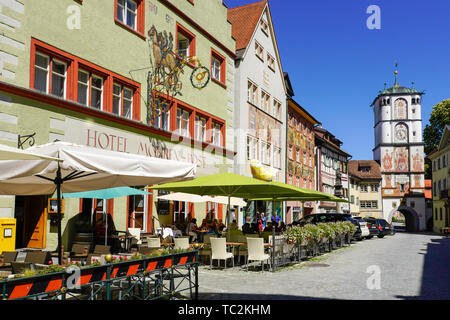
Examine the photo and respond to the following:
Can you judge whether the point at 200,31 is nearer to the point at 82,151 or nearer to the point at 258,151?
the point at 258,151

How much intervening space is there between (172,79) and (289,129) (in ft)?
66.6

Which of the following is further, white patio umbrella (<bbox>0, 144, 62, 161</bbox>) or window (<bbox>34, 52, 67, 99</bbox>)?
window (<bbox>34, 52, 67, 99</bbox>)

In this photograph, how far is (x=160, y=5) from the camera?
1900 centimetres

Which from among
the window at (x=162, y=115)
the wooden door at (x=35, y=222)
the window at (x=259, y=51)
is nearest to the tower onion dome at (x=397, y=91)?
the window at (x=259, y=51)

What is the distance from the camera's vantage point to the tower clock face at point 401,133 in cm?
7956

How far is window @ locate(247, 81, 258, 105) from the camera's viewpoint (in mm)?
28617

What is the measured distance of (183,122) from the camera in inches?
819

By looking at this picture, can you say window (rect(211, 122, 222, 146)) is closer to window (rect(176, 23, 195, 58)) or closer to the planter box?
window (rect(176, 23, 195, 58))

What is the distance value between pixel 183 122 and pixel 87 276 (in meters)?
15.3

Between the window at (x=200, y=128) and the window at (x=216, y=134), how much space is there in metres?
0.96

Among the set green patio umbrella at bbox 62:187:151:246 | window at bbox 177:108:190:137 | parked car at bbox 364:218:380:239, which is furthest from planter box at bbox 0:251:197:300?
parked car at bbox 364:218:380:239

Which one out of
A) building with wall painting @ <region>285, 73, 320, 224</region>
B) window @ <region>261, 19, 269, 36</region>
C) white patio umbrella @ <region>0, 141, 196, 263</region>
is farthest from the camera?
building with wall painting @ <region>285, 73, 320, 224</region>

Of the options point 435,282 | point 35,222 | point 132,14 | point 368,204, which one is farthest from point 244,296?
point 368,204
